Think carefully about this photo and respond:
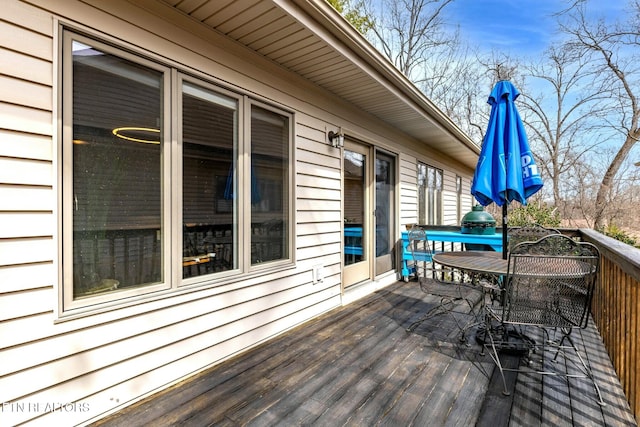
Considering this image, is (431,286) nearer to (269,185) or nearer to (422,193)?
(269,185)

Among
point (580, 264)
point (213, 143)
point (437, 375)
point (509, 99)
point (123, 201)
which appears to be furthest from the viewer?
point (509, 99)

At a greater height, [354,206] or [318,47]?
[318,47]

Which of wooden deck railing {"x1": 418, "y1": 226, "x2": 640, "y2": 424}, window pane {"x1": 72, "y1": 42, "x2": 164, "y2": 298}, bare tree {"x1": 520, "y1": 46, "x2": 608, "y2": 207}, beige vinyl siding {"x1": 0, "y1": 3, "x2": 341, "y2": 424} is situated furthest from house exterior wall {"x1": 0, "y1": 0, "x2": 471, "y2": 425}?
bare tree {"x1": 520, "y1": 46, "x2": 608, "y2": 207}

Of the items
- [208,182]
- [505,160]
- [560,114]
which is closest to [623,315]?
[505,160]

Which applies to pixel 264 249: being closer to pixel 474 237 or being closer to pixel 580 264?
pixel 580 264

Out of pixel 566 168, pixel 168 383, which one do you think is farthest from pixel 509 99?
pixel 566 168

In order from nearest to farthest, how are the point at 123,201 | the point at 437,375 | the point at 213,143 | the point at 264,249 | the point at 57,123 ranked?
the point at 57,123 → the point at 123,201 → the point at 437,375 → the point at 213,143 → the point at 264,249

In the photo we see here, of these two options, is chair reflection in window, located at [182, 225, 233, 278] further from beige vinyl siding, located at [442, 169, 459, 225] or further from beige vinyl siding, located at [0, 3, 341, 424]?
beige vinyl siding, located at [442, 169, 459, 225]

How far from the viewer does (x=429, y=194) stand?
6.88 metres

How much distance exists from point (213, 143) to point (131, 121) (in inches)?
23.6

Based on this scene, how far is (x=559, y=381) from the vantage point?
222 cm

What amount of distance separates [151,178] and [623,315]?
10.8 ft

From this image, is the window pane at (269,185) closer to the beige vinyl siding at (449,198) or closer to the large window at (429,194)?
the large window at (429,194)

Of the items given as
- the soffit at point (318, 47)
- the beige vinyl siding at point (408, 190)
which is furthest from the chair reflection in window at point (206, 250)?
the beige vinyl siding at point (408, 190)
